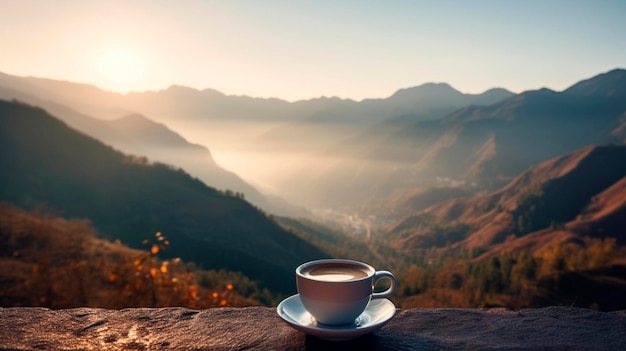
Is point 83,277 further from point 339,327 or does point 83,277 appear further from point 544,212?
point 544,212

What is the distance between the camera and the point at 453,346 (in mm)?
1670

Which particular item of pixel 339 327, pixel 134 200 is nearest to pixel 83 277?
pixel 339 327

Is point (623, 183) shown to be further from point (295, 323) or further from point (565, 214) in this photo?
point (295, 323)

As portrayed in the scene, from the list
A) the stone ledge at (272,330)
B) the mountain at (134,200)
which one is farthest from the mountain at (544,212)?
the stone ledge at (272,330)

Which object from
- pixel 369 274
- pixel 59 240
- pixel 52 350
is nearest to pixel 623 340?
pixel 369 274

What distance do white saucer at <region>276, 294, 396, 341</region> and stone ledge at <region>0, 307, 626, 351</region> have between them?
0.08 metres

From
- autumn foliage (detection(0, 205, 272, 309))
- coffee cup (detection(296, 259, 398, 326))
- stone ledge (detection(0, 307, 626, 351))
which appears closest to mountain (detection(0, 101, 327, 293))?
autumn foliage (detection(0, 205, 272, 309))

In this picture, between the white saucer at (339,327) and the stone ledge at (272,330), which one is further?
the stone ledge at (272,330)

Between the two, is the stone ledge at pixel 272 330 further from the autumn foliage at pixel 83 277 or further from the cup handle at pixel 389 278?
the autumn foliage at pixel 83 277

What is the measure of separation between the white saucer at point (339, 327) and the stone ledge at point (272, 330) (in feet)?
0.26

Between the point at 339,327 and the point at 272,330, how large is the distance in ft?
1.34

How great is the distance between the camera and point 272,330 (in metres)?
A: 1.88

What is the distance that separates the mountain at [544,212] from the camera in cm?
11806

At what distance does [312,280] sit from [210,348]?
56 centimetres
